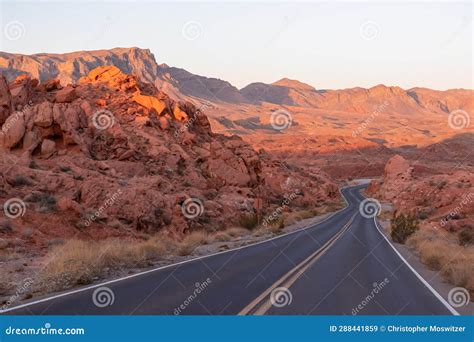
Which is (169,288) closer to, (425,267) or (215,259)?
(215,259)

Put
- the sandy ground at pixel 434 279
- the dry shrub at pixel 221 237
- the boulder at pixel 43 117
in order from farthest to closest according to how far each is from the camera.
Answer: the boulder at pixel 43 117 → the dry shrub at pixel 221 237 → the sandy ground at pixel 434 279

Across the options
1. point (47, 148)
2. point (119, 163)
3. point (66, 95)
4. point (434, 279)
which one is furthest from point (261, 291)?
point (66, 95)

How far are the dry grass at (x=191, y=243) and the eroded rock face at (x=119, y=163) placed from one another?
7.70ft

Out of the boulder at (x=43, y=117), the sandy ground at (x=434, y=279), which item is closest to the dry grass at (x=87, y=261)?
the sandy ground at (x=434, y=279)

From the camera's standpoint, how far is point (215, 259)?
1745cm

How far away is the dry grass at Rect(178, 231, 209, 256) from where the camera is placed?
19812mm

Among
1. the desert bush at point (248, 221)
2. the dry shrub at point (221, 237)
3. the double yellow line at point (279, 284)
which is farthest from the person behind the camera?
the desert bush at point (248, 221)

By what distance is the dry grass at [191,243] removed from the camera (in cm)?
1981

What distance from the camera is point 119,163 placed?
1358 inches

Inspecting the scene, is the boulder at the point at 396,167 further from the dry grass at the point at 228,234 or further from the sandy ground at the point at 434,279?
the sandy ground at the point at 434,279

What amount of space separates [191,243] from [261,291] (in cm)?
1165

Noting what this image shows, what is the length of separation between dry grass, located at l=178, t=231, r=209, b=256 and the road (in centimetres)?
205

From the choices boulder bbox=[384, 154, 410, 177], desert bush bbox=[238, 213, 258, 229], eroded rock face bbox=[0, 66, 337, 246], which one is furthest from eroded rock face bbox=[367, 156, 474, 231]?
eroded rock face bbox=[0, 66, 337, 246]
